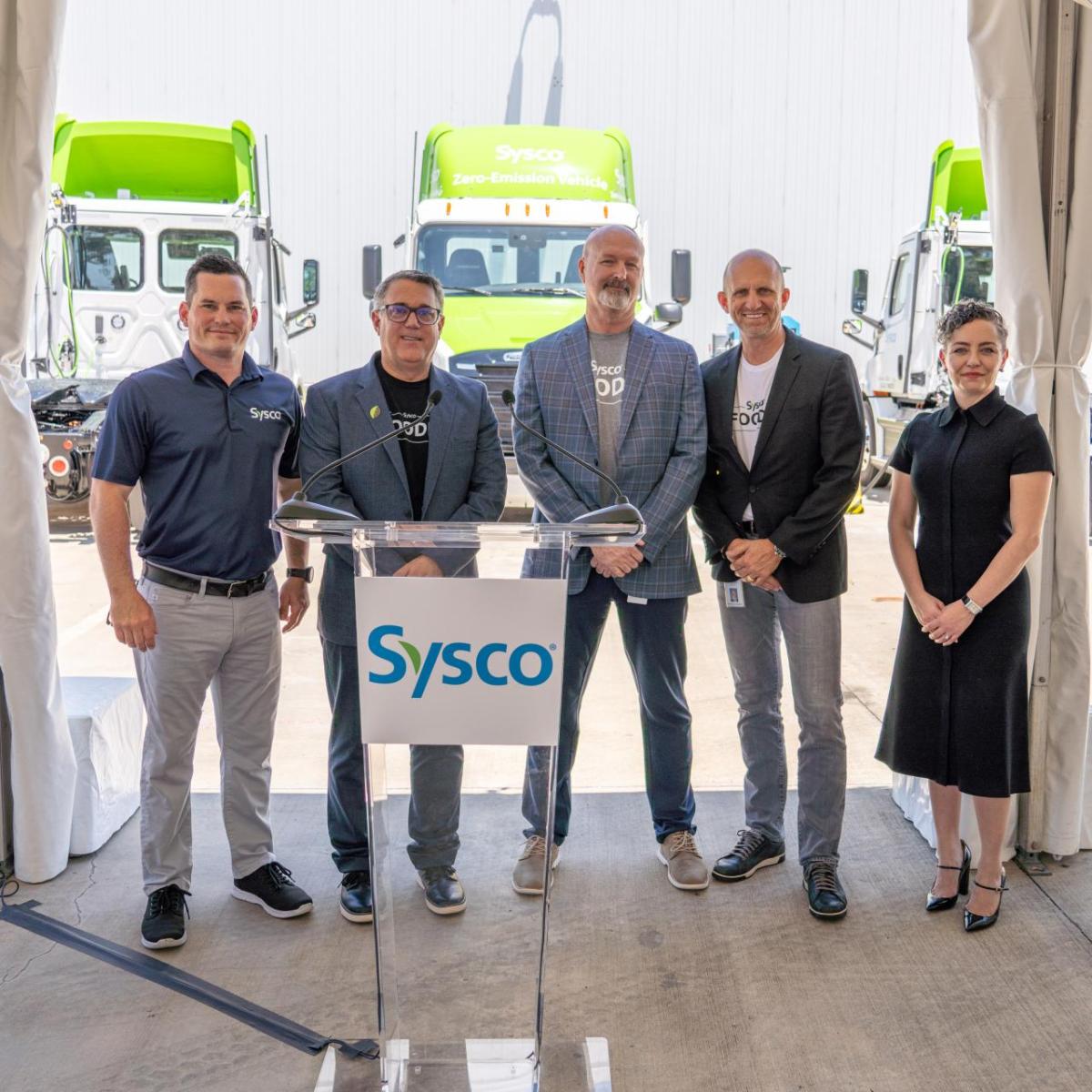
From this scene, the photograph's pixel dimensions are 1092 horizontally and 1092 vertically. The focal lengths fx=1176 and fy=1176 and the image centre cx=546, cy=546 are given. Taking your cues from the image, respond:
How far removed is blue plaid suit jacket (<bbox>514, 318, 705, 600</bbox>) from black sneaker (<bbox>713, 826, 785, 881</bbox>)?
724 mm

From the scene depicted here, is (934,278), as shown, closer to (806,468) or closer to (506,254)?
(506,254)

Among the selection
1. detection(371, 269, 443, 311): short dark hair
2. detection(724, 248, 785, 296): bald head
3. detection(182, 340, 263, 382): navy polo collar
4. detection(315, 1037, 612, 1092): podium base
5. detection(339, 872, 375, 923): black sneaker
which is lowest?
detection(339, 872, 375, 923): black sneaker

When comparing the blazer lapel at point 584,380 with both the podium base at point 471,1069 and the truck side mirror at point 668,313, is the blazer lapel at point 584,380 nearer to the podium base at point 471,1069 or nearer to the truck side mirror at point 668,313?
the podium base at point 471,1069

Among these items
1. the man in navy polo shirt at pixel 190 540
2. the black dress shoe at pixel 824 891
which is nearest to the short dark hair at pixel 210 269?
the man in navy polo shirt at pixel 190 540

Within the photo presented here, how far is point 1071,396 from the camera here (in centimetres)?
314

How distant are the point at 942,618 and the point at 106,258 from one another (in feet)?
26.4

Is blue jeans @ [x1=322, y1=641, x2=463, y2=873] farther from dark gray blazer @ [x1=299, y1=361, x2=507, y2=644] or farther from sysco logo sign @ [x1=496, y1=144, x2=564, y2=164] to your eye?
sysco logo sign @ [x1=496, y1=144, x2=564, y2=164]

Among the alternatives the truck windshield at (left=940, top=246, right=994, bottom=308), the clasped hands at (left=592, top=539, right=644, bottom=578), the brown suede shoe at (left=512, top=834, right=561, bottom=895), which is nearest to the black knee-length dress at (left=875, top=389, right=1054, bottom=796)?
the clasped hands at (left=592, top=539, right=644, bottom=578)

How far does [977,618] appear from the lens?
288 centimetres

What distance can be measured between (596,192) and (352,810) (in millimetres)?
7242

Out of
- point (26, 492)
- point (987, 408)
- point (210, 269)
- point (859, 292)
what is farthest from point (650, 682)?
point (859, 292)

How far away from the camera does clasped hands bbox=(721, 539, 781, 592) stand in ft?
9.93

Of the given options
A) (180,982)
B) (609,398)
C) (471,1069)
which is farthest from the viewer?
(609,398)

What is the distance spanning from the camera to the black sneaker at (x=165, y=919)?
279cm
